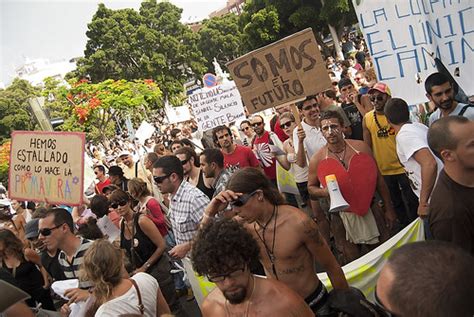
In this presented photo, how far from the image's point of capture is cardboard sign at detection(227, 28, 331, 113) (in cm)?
502

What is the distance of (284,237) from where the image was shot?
281 cm

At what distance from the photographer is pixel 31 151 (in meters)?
5.92

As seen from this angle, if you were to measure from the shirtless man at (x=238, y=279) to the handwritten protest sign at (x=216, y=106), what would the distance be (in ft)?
21.4

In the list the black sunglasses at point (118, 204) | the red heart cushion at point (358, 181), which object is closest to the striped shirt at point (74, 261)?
the black sunglasses at point (118, 204)

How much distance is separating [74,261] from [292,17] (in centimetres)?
3353

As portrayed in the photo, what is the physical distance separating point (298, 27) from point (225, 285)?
35717 millimetres

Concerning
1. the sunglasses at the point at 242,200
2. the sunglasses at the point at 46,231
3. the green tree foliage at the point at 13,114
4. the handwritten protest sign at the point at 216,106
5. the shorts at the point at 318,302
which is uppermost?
the green tree foliage at the point at 13,114

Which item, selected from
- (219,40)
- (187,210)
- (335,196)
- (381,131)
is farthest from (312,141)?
(219,40)

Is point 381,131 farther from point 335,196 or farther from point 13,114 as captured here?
point 13,114

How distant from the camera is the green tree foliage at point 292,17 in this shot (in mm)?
33409

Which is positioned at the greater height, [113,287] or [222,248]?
[222,248]

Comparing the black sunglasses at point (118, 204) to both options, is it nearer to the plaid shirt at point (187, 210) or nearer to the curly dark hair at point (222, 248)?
the plaid shirt at point (187, 210)

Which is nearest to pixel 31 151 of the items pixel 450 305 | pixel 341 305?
pixel 341 305

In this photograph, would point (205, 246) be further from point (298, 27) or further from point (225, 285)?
point (298, 27)
